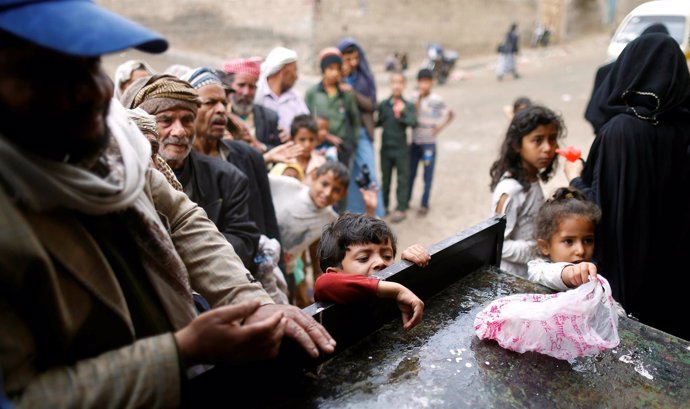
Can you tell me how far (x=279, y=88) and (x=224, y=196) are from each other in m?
2.44

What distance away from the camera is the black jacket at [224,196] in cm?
253

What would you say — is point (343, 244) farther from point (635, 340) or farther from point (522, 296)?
point (635, 340)

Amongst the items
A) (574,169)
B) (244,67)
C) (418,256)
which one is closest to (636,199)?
(574,169)

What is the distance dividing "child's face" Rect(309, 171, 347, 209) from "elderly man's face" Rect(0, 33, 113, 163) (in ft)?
8.11

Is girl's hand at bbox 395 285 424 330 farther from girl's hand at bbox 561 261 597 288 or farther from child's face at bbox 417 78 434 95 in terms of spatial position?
child's face at bbox 417 78 434 95

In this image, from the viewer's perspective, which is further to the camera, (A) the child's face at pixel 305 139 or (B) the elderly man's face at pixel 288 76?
(B) the elderly man's face at pixel 288 76

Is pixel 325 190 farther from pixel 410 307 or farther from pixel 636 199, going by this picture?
pixel 410 307

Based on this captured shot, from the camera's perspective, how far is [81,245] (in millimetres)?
1045

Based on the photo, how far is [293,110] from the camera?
4770 mm

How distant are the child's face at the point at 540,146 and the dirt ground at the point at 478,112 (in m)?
0.74

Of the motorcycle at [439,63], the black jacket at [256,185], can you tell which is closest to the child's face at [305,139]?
the black jacket at [256,185]

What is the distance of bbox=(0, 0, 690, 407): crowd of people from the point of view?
0.93 meters

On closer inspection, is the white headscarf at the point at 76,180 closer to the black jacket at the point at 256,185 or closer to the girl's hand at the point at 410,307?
the girl's hand at the point at 410,307

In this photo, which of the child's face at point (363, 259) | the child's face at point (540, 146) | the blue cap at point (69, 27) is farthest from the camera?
the child's face at point (540, 146)
